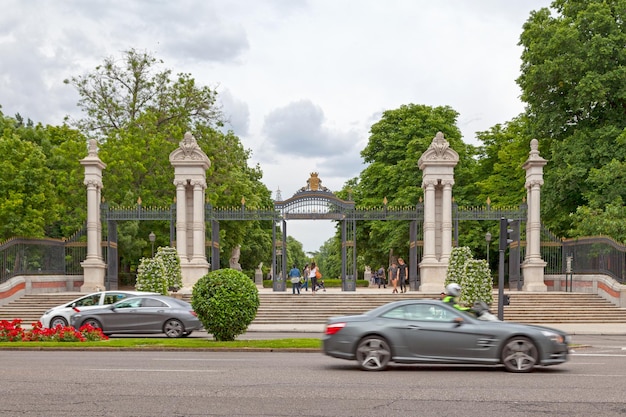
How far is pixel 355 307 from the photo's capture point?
30.3 m

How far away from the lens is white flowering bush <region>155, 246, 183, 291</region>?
3155 cm

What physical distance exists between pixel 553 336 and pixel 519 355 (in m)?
0.66

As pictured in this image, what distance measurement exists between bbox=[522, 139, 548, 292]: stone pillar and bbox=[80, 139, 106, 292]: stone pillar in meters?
18.0

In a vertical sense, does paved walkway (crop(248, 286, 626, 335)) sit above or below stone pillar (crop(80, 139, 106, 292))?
below

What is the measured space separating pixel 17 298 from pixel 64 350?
14668mm

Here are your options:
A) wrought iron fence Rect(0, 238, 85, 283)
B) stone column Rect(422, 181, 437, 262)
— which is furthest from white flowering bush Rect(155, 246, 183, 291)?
stone column Rect(422, 181, 437, 262)

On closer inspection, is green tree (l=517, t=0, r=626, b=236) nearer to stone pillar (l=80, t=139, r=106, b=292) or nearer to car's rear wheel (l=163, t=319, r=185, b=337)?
stone pillar (l=80, t=139, r=106, b=292)

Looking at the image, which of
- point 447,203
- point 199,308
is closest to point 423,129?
point 447,203

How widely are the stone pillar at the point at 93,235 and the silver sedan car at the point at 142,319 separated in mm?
11904

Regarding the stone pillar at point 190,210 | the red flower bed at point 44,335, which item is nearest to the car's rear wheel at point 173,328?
the red flower bed at point 44,335

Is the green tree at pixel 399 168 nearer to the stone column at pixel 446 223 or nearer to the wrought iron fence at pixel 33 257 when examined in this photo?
the stone column at pixel 446 223

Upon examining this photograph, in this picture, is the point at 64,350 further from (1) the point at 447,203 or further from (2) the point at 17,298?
(1) the point at 447,203

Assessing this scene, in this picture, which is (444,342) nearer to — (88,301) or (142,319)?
(142,319)

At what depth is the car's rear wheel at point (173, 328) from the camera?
21.8 m
